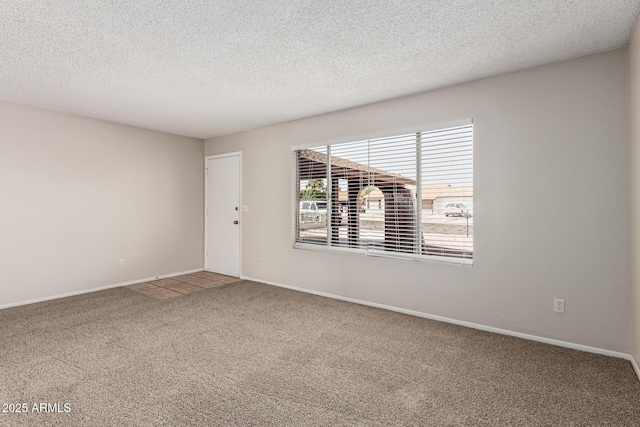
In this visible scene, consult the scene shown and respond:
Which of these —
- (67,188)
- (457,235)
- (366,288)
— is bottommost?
(366,288)

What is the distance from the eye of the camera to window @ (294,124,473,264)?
345cm

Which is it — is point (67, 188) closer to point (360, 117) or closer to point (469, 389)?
point (360, 117)

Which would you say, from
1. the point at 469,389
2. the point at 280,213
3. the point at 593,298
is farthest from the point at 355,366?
the point at 280,213

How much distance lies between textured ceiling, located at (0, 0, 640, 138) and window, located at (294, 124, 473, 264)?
66 cm

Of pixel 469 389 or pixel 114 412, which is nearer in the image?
pixel 114 412

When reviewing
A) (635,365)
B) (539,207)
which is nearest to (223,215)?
(539,207)

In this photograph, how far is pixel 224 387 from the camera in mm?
2230

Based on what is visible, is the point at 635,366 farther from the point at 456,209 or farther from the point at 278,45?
the point at 278,45

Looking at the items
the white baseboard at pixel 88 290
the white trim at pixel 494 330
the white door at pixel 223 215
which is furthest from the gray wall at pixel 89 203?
the white trim at pixel 494 330

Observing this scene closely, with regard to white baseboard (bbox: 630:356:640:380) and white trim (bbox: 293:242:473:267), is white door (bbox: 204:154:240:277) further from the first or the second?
white baseboard (bbox: 630:356:640:380)

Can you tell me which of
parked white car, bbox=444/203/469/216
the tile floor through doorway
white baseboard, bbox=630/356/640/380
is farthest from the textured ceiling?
the tile floor through doorway

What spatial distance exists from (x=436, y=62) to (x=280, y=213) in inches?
116

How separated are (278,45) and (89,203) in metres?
3.72

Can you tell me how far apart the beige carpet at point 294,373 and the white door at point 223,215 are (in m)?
2.04
